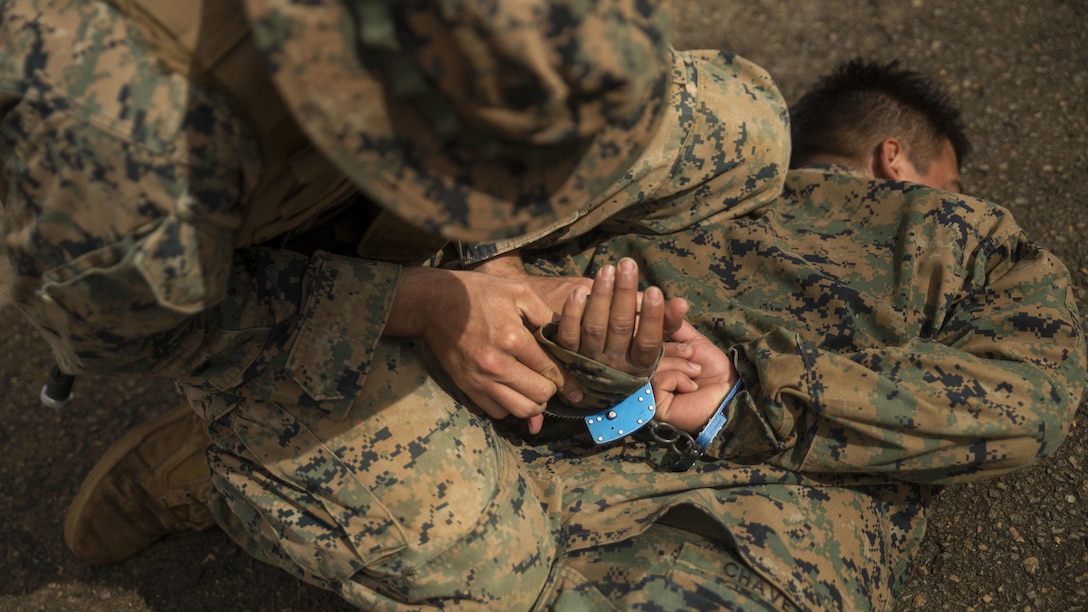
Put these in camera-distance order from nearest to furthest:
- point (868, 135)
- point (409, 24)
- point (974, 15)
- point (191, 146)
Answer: point (409, 24) → point (191, 146) → point (868, 135) → point (974, 15)

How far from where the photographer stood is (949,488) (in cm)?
232

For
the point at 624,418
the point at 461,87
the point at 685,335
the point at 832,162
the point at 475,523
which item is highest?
the point at 461,87

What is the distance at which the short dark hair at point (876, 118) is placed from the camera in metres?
2.78

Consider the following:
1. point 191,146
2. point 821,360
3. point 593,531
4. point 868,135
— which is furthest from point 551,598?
point 868,135

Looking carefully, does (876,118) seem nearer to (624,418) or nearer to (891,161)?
(891,161)

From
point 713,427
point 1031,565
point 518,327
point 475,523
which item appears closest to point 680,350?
point 713,427

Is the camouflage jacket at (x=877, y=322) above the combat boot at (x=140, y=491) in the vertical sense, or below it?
above

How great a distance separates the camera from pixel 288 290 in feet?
5.85

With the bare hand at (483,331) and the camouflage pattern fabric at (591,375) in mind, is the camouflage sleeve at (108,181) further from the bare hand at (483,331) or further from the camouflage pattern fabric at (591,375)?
the camouflage pattern fabric at (591,375)

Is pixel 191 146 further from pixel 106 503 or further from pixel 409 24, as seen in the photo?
pixel 106 503

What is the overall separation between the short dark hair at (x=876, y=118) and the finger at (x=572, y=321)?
4.48 feet

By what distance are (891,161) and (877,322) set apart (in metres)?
0.80

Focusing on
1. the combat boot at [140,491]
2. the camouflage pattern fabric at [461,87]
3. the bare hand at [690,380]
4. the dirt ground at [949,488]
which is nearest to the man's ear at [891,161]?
the dirt ground at [949,488]

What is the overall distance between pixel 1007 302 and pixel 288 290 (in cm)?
172
